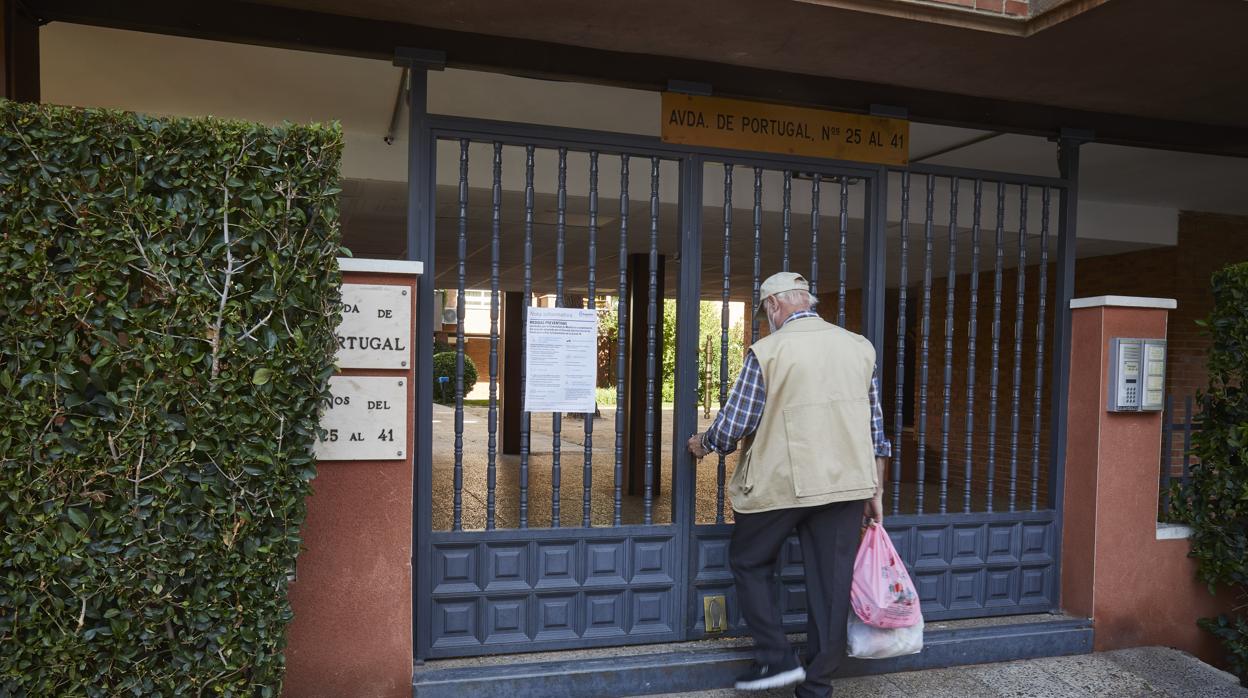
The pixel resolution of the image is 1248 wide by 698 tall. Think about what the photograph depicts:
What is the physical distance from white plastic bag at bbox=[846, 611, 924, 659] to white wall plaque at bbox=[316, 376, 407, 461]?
2.10 meters

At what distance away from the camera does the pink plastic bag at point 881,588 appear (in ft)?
12.0

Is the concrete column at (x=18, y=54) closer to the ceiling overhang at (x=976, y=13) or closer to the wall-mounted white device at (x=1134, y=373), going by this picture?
the ceiling overhang at (x=976, y=13)

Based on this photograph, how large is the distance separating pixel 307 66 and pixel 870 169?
3.26 m

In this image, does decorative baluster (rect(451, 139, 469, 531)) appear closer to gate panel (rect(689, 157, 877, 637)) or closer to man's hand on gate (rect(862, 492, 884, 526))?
gate panel (rect(689, 157, 877, 637))

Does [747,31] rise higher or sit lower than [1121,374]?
higher

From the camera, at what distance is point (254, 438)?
113 inches

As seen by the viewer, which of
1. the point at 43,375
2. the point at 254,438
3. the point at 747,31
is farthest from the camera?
the point at 747,31

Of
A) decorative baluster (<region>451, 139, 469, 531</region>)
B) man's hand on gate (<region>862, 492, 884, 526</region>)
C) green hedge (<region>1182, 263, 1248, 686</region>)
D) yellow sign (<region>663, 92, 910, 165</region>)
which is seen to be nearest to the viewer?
man's hand on gate (<region>862, 492, 884, 526</region>)

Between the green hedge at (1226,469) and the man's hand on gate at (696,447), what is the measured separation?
2.89 meters

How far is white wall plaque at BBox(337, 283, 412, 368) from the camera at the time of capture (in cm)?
356

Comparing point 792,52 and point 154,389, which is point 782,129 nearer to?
point 792,52

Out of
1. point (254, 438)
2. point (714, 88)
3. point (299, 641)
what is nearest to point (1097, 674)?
point (714, 88)

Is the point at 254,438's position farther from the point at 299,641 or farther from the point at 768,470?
the point at 768,470

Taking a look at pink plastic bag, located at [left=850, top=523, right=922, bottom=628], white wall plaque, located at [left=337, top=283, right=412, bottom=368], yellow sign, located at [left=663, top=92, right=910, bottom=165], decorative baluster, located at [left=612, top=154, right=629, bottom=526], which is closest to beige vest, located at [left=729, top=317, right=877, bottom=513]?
pink plastic bag, located at [left=850, top=523, right=922, bottom=628]
